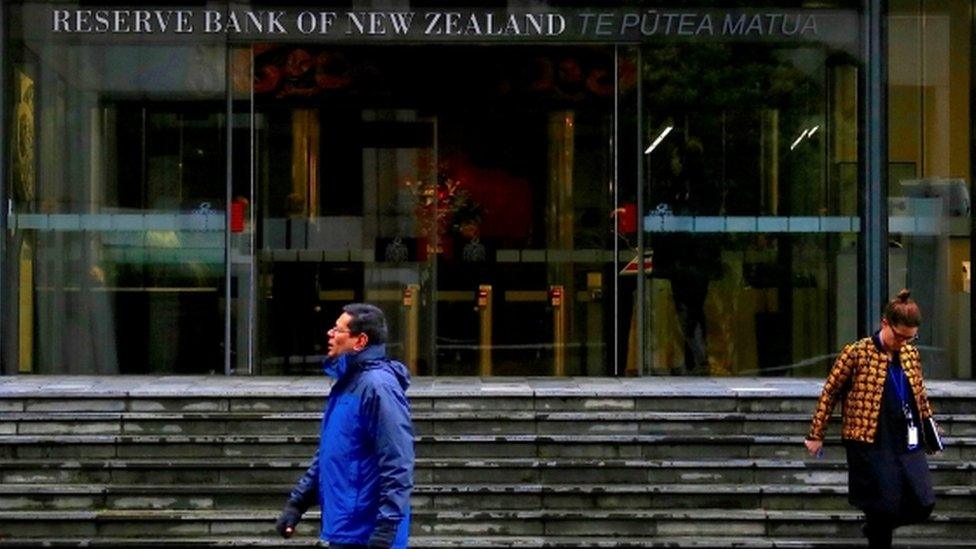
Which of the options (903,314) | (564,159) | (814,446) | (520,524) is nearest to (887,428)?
(814,446)

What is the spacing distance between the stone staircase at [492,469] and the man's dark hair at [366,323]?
4505 millimetres

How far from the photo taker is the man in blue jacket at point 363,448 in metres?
7.25

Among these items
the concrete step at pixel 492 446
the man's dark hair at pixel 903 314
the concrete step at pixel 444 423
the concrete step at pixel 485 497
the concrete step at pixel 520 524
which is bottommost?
the concrete step at pixel 520 524

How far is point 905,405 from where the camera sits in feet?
33.2

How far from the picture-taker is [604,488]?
40.7 feet

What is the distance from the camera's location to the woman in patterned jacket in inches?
394

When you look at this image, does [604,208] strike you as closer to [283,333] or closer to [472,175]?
[472,175]

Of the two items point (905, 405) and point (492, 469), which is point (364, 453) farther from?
point (492, 469)

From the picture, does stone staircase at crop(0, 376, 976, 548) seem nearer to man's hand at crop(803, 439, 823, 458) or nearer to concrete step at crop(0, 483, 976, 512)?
concrete step at crop(0, 483, 976, 512)

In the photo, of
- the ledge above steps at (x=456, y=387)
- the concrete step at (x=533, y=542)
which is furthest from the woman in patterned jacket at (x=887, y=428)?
the ledge above steps at (x=456, y=387)

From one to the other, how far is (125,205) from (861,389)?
899 centimetres

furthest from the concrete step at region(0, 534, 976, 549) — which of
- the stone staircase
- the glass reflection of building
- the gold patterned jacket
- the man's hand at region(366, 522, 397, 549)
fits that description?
the glass reflection of building

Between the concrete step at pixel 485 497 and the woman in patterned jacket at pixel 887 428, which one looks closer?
the woman in patterned jacket at pixel 887 428

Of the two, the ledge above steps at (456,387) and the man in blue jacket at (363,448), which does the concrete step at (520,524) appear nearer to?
the ledge above steps at (456,387)
